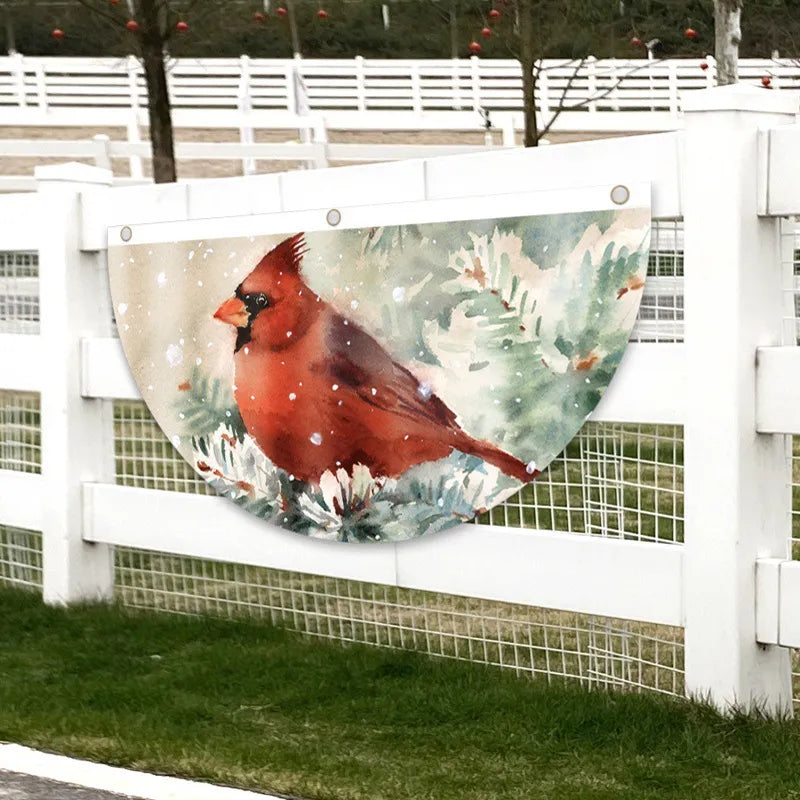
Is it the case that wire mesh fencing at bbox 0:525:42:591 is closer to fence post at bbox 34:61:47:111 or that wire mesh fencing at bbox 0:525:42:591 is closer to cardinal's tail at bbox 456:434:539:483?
cardinal's tail at bbox 456:434:539:483

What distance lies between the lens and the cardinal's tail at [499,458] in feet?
16.3

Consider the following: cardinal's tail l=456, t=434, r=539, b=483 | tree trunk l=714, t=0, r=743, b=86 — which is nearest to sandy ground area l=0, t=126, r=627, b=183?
tree trunk l=714, t=0, r=743, b=86

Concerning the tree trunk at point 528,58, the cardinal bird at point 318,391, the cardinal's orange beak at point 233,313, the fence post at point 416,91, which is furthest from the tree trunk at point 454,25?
the cardinal bird at point 318,391

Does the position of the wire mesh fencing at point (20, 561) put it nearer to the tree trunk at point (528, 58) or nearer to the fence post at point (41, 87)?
the tree trunk at point (528, 58)

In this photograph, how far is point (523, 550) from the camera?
4.97 metres

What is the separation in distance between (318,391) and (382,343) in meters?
0.36

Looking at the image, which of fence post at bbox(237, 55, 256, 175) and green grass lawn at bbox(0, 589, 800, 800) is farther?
fence post at bbox(237, 55, 256, 175)

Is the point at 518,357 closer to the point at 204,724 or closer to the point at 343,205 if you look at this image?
the point at 343,205

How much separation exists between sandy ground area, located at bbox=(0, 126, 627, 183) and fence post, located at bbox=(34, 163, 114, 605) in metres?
17.9

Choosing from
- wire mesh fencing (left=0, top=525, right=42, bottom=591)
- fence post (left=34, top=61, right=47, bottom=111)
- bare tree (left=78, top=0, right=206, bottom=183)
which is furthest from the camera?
fence post (left=34, top=61, right=47, bottom=111)

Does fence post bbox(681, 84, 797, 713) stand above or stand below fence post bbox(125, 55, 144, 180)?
below

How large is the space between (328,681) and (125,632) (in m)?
1.14

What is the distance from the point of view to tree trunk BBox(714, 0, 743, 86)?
12102 millimetres

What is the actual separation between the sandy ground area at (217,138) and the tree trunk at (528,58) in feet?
33.4
